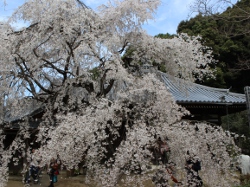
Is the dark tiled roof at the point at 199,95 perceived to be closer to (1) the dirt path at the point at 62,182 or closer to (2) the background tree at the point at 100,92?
(2) the background tree at the point at 100,92

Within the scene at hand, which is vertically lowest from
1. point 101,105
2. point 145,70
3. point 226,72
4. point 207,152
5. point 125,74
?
point 207,152

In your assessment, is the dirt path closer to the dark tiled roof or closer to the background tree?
the background tree

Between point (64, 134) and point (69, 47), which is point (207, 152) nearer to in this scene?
point (64, 134)

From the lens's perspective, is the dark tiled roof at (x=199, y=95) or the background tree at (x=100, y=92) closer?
the background tree at (x=100, y=92)

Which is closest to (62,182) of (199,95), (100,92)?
(100,92)

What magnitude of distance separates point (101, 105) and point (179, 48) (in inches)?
111

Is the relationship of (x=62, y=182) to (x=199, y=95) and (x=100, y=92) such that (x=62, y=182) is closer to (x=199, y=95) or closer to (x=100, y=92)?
(x=100, y=92)

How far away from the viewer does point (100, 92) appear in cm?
662

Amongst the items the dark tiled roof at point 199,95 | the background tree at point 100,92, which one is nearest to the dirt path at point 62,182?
the background tree at point 100,92

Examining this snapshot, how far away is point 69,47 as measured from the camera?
6.34 meters

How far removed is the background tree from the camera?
193 inches

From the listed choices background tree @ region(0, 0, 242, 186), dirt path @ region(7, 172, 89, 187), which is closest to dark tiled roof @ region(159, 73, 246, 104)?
background tree @ region(0, 0, 242, 186)

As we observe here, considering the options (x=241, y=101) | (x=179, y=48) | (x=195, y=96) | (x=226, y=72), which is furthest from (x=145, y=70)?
(x=226, y=72)

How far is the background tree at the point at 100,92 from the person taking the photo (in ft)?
16.1
